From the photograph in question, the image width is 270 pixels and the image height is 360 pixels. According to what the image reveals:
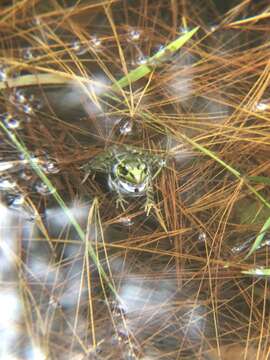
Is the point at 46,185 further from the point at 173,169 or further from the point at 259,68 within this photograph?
the point at 259,68

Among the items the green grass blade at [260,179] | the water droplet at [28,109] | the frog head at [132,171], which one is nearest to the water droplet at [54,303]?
the frog head at [132,171]

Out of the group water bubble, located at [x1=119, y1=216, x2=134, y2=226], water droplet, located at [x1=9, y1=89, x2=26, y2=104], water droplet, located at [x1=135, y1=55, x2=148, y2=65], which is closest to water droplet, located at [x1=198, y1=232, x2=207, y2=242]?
water bubble, located at [x1=119, y1=216, x2=134, y2=226]

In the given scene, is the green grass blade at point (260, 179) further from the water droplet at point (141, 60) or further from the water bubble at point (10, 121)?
the water bubble at point (10, 121)

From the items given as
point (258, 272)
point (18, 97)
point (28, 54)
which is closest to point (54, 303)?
point (258, 272)

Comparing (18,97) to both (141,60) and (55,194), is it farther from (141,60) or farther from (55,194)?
(141,60)

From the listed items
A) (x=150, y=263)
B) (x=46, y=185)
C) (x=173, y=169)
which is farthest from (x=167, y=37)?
Result: (x=150, y=263)

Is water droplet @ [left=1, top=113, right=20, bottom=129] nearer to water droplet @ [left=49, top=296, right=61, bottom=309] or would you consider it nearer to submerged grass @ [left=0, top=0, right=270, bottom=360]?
submerged grass @ [left=0, top=0, right=270, bottom=360]

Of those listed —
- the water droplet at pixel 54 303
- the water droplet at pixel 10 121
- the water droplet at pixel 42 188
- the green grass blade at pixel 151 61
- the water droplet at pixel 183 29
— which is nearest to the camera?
the water droplet at pixel 54 303
